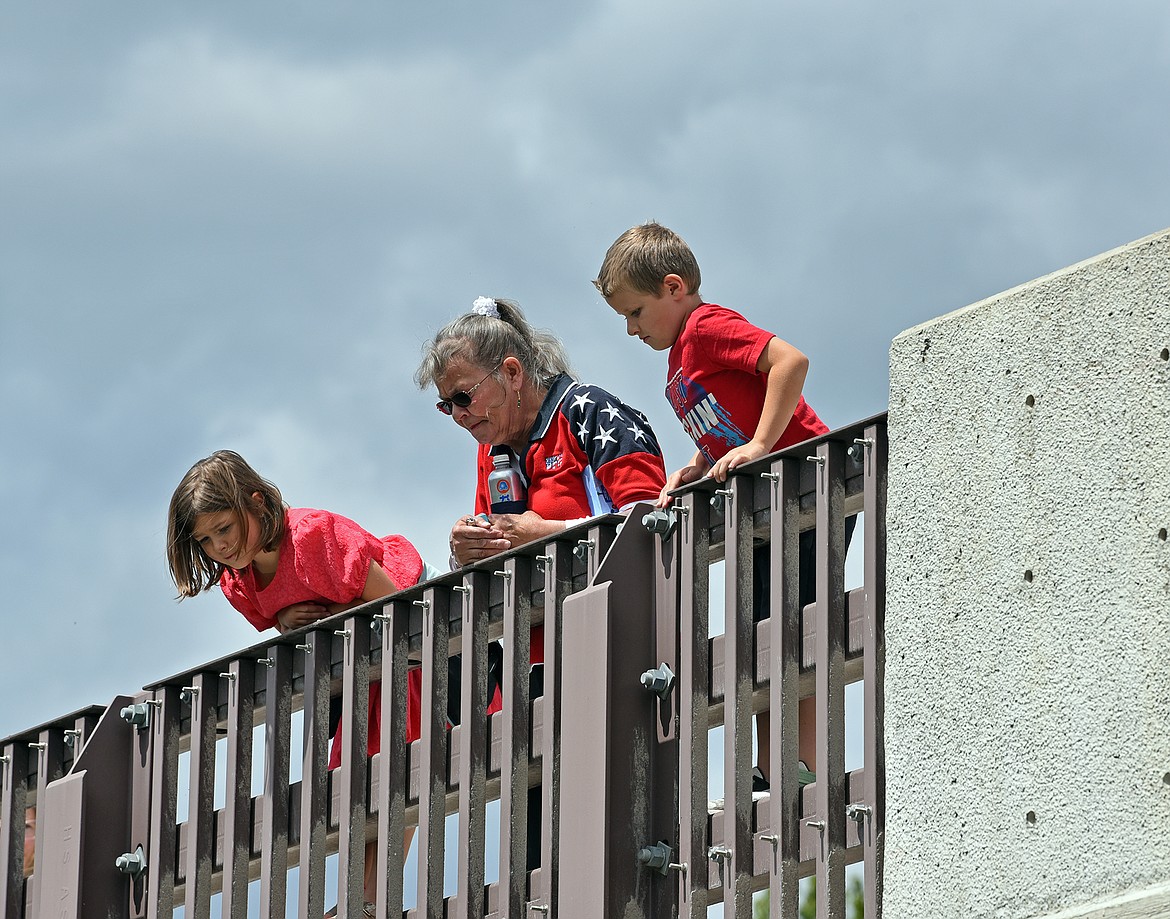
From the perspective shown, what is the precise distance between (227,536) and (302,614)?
27 centimetres

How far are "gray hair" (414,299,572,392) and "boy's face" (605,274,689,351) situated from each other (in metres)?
0.44

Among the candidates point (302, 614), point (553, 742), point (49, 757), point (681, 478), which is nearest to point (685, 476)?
point (681, 478)

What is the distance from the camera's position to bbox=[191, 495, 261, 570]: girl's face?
219 inches

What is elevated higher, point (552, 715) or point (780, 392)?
point (780, 392)

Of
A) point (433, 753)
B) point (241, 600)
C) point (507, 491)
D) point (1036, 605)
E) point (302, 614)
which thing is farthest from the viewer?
point (241, 600)

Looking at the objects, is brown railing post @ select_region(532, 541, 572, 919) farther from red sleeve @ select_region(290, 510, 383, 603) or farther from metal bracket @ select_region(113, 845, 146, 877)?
metal bracket @ select_region(113, 845, 146, 877)

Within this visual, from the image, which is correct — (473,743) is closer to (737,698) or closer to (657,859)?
(657,859)

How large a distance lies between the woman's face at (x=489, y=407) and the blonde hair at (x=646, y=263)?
40cm

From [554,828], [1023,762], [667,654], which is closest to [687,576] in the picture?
[667,654]

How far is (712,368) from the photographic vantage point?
5.03m

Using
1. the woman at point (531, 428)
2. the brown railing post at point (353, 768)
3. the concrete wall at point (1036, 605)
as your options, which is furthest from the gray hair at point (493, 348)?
the concrete wall at point (1036, 605)

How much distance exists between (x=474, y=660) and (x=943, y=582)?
1.26 m

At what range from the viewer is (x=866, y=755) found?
392 centimetres

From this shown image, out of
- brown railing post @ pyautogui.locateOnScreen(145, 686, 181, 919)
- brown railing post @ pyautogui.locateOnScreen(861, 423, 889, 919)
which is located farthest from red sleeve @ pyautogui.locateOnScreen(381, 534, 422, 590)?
brown railing post @ pyautogui.locateOnScreen(861, 423, 889, 919)
